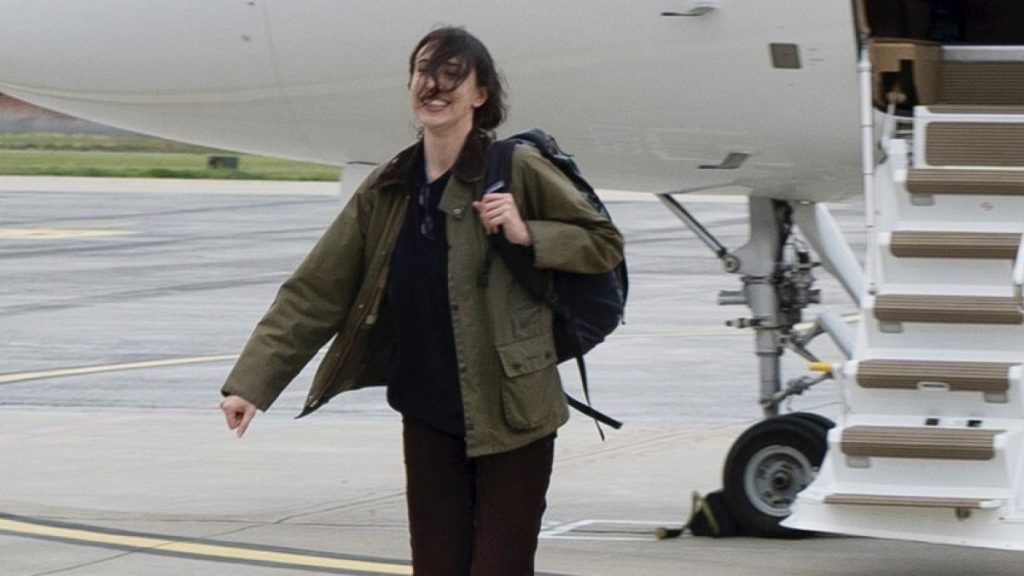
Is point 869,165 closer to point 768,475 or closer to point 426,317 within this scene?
point 768,475

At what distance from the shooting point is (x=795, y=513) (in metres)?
6.37

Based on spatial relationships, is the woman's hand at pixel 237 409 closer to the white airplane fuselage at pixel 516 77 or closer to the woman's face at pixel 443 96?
the woman's face at pixel 443 96

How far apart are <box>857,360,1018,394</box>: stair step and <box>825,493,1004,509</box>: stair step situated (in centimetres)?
44

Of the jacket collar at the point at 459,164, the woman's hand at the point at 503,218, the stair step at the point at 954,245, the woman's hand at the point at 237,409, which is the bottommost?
the woman's hand at the point at 237,409

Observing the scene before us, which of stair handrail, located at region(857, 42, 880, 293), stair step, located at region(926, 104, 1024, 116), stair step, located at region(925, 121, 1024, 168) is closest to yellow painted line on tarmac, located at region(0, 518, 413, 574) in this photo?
stair handrail, located at region(857, 42, 880, 293)

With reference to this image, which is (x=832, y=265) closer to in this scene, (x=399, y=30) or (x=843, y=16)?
(x=843, y=16)

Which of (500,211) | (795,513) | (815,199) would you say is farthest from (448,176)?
(815,199)

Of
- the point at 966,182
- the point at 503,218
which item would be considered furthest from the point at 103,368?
the point at 503,218

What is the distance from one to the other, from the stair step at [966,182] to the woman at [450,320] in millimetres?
2430

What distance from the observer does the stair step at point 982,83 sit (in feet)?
24.6

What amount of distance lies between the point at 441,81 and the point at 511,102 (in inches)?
133

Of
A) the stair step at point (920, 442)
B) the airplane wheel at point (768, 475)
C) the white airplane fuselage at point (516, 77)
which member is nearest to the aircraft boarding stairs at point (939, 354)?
the stair step at point (920, 442)

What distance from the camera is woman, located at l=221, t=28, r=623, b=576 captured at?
4602 millimetres

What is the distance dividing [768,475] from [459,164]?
3.62 meters
